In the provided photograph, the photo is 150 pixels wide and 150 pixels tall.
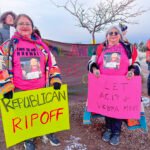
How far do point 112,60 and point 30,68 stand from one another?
103 cm

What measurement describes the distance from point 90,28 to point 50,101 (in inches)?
154

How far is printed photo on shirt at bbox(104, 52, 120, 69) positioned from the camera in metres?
3.63

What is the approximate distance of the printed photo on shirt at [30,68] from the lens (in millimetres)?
3303

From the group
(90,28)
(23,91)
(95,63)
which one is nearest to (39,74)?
(23,91)

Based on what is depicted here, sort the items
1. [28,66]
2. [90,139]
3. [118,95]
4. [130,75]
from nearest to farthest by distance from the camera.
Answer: [28,66], [130,75], [118,95], [90,139]

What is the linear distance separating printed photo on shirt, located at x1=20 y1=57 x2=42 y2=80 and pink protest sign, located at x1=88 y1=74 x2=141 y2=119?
82 cm

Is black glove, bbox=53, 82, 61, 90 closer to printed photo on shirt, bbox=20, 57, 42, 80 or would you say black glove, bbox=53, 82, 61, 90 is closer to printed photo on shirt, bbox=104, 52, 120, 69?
printed photo on shirt, bbox=20, 57, 42, 80

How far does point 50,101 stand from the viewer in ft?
11.5

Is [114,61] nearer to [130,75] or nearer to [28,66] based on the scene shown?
[130,75]

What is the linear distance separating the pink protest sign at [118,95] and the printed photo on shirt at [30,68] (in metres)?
0.82

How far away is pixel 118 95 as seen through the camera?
372 centimetres

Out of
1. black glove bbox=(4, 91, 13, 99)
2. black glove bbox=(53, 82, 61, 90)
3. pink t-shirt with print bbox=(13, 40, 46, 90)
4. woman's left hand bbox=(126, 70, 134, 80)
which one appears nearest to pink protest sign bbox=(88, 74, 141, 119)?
woman's left hand bbox=(126, 70, 134, 80)

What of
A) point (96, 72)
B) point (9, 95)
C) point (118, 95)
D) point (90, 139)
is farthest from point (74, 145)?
point (9, 95)

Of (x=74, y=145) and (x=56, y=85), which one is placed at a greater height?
(x=56, y=85)
